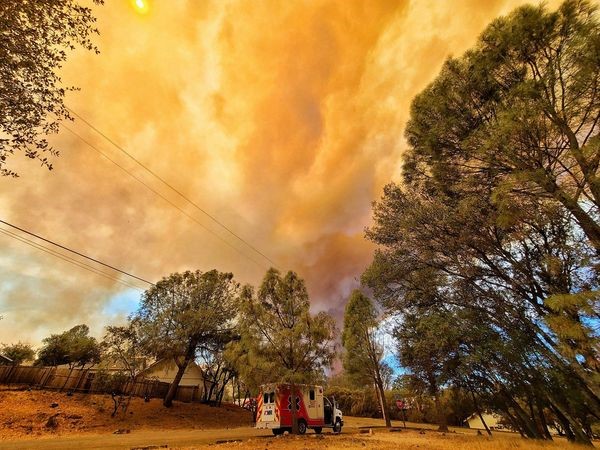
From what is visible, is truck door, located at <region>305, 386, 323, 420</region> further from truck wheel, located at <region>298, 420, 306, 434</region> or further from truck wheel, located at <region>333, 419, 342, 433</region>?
truck wheel, located at <region>333, 419, 342, 433</region>

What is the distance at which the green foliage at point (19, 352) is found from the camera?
52.2 m

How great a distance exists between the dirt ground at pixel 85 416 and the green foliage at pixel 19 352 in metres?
40.2

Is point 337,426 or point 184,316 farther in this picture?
point 184,316

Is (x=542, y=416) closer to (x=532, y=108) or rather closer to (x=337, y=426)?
(x=337, y=426)

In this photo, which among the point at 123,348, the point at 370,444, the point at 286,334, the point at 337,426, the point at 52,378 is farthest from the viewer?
the point at 52,378

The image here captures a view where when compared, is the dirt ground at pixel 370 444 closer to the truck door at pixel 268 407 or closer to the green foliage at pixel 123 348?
the truck door at pixel 268 407

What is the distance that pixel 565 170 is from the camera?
9.42 metres

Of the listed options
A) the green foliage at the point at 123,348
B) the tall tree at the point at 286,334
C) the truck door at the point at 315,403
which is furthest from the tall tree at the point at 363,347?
the green foliage at the point at 123,348

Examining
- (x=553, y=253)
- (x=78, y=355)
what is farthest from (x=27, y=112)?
(x=78, y=355)

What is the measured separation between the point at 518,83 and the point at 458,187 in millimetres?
4041

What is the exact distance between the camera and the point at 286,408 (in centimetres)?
1783

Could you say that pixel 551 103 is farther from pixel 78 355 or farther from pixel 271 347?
pixel 78 355

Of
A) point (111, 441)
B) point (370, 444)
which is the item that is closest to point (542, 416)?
point (370, 444)

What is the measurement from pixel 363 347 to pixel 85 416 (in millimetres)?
23820
